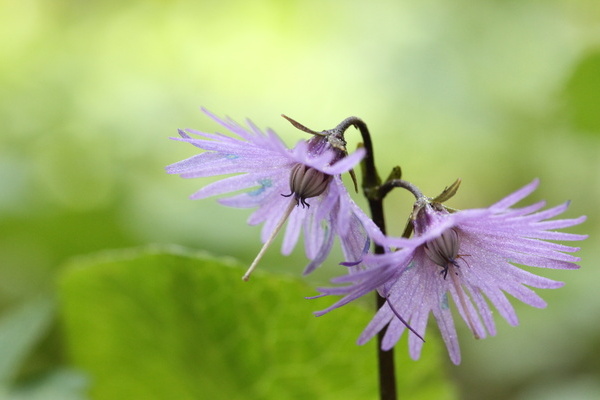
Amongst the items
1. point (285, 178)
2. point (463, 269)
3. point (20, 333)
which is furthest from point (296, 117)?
point (463, 269)

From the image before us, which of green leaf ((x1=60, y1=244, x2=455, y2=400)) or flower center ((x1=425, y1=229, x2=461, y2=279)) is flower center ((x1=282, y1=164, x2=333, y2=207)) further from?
green leaf ((x1=60, y1=244, x2=455, y2=400))

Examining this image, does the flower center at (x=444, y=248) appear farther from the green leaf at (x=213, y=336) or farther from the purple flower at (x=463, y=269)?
the green leaf at (x=213, y=336)

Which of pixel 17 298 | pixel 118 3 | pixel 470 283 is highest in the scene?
pixel 118 3

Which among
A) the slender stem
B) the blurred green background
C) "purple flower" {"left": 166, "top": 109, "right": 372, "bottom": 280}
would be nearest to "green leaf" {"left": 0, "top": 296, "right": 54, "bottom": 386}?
the blurred green background

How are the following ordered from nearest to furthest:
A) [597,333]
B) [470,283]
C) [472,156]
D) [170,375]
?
[470,283], [170,375], [597,333], [472,156]

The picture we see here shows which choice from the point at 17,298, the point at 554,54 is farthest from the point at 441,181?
the point at 17,298

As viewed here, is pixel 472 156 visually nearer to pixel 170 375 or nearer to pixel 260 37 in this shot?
pixel 260 37

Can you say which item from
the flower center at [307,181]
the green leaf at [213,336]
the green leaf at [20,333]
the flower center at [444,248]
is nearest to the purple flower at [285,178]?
the flower center at [307,181]
